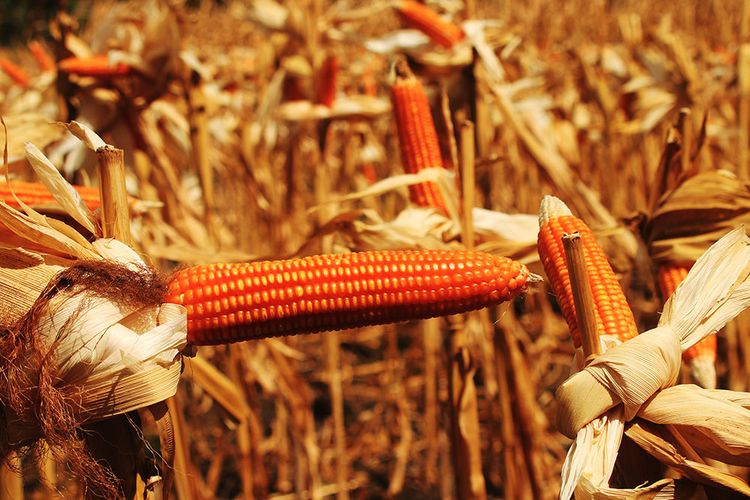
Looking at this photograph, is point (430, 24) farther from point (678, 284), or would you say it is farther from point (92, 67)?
point (678, 284)

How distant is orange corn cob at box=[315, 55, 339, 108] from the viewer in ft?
14.1

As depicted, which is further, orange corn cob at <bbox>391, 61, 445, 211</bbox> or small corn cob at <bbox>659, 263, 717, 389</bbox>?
orange corn cob at <bbox>391, 61, 445, 211</bbox>

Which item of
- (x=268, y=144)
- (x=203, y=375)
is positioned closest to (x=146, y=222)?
(x=203, y=375)

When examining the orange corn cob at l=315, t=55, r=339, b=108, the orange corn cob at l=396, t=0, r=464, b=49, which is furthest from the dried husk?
the orange corn cob at l=315, t=55, r=339, b=108

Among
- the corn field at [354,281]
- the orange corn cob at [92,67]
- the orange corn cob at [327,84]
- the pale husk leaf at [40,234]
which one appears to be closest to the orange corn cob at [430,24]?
the corn field at [354,281]

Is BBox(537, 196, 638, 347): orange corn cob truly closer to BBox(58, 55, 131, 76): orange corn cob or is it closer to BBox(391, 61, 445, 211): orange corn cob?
BBox(391, 61, 445, 211): orange corn cob

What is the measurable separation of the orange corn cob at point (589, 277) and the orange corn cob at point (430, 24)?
6.58 feet

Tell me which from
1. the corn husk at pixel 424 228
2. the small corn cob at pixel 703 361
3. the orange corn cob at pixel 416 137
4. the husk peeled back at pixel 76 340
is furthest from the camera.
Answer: the orange corn cob at pixel 416 137

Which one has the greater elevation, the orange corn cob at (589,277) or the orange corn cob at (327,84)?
the orange corn cob at (327,84)

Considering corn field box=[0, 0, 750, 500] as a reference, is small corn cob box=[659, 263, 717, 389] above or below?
below

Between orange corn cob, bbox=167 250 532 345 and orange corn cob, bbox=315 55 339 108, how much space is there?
3.09 metres

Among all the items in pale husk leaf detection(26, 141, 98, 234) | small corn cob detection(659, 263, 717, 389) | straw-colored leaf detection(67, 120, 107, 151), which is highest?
straw-colored leaf detection(67, 120, 107, 151)

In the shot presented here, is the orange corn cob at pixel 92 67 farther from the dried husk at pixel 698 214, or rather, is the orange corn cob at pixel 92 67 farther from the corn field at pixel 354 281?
the dried husk at pixel 698 214

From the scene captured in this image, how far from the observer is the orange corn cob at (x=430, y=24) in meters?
3.37
